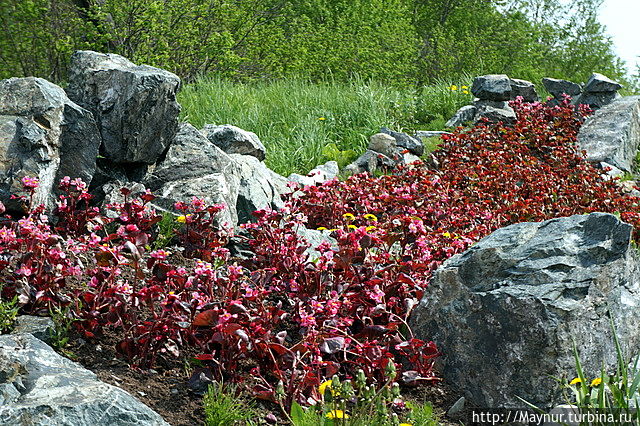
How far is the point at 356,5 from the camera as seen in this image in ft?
63.2

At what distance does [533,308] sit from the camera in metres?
3.93

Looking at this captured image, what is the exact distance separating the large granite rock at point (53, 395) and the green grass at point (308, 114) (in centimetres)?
606

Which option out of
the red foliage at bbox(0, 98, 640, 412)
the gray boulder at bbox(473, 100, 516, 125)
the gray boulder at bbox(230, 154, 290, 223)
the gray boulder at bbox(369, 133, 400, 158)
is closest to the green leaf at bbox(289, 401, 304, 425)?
the red foliage at bbox(0, 98, 640, 412)

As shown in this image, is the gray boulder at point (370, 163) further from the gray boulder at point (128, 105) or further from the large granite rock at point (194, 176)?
the gray boulder at point (128, 105)

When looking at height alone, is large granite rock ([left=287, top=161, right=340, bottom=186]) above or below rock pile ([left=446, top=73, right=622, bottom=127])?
below

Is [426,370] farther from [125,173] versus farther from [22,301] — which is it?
[125,173]

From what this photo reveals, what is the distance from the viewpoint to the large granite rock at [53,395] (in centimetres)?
289

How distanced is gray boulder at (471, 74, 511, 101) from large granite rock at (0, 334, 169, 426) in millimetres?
10388

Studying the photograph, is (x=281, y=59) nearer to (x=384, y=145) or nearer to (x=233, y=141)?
(x=384, y=145)

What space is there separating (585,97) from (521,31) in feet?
34.9

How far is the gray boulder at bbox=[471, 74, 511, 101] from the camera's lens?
12.4 m

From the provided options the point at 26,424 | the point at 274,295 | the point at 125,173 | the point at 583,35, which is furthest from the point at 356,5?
the point at 26,424

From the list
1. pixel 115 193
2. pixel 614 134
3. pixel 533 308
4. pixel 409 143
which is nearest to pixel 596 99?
pixel 614 134

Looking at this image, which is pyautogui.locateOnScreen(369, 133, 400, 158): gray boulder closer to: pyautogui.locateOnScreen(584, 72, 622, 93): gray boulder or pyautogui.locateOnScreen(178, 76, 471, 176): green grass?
pyautogui.locateOnScreen(178, 76, 471, 176): green grass
